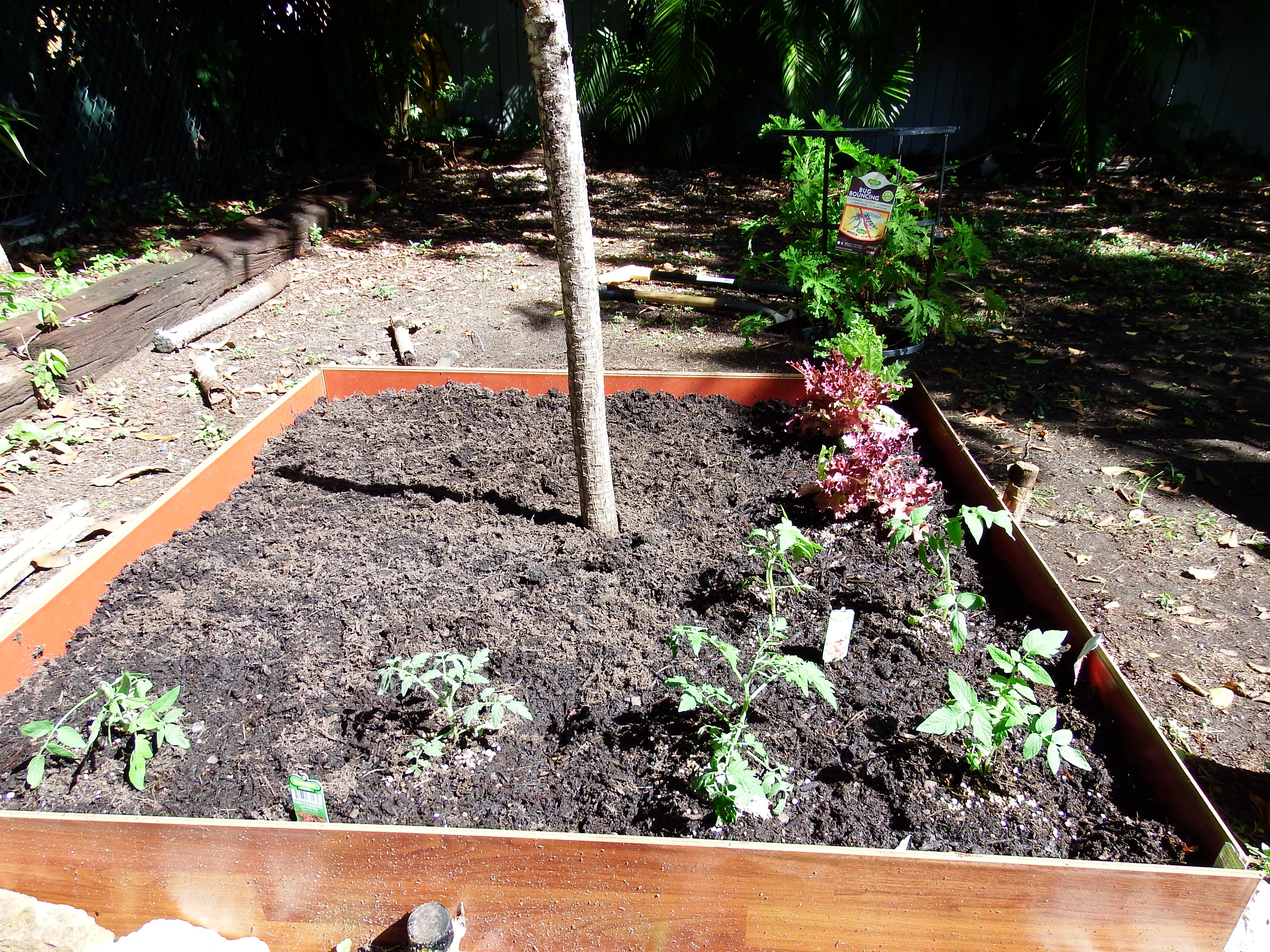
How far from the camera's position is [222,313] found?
528 centimetres

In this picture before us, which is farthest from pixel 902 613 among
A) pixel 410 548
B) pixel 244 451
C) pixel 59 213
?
pixel 59 213

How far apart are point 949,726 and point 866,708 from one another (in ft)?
1.35


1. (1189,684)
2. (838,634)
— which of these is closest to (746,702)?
(838,634)

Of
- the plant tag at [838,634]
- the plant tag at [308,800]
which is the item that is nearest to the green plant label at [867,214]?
the plant tag at [838,634]

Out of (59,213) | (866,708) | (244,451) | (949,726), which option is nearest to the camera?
(949,726)

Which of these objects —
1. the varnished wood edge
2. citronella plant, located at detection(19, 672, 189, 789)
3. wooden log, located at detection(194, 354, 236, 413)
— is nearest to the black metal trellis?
the varnished wood edge

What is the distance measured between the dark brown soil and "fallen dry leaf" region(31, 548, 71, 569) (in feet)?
1.93

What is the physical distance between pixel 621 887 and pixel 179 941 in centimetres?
96

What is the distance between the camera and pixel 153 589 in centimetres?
254

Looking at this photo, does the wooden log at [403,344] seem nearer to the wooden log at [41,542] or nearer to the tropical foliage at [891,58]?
the wooden log at [41,542]

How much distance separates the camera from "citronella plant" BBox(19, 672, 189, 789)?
183 cm

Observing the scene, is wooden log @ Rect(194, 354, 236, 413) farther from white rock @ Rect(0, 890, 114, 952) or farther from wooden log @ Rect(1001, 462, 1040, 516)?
wooden log @ Rect(1001, 462, 1040, 516)

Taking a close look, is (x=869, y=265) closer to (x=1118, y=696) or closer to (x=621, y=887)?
(x=1118, y=696)

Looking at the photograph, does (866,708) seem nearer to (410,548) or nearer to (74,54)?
(410,548)
